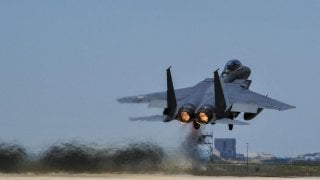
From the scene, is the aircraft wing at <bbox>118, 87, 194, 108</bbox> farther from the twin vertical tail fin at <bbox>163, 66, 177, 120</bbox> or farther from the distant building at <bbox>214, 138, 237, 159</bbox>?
the distant building at <bbox>214, 138, 237, 159</bbox>

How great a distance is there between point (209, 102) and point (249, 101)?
4243 millimetres

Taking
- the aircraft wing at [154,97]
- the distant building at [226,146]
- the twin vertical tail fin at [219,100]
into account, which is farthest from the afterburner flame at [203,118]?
the distant building at [226,146]

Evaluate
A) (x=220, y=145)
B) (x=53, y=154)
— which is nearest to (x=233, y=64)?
(x=53, y=154)

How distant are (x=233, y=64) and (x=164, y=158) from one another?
29.7ft

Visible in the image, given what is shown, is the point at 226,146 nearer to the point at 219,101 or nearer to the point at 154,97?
the point at 154,97

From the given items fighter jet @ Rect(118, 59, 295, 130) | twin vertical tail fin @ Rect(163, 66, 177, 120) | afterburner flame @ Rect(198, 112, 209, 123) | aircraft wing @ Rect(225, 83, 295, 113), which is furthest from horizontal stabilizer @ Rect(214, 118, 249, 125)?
twin vertical tail fin @ Rect(163, 66, 177, 120)

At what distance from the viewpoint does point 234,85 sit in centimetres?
4919

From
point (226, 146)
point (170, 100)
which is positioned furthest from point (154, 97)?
point (226, 146)

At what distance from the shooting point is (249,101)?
4519cm

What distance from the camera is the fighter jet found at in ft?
134

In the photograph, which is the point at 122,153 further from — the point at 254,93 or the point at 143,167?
the point at 254,93

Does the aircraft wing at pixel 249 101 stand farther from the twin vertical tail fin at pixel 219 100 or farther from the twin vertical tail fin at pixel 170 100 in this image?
the twin vertical tail fin at pixel 170 100

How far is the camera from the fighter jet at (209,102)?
40.9m

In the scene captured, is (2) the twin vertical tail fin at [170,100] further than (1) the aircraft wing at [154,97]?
No
